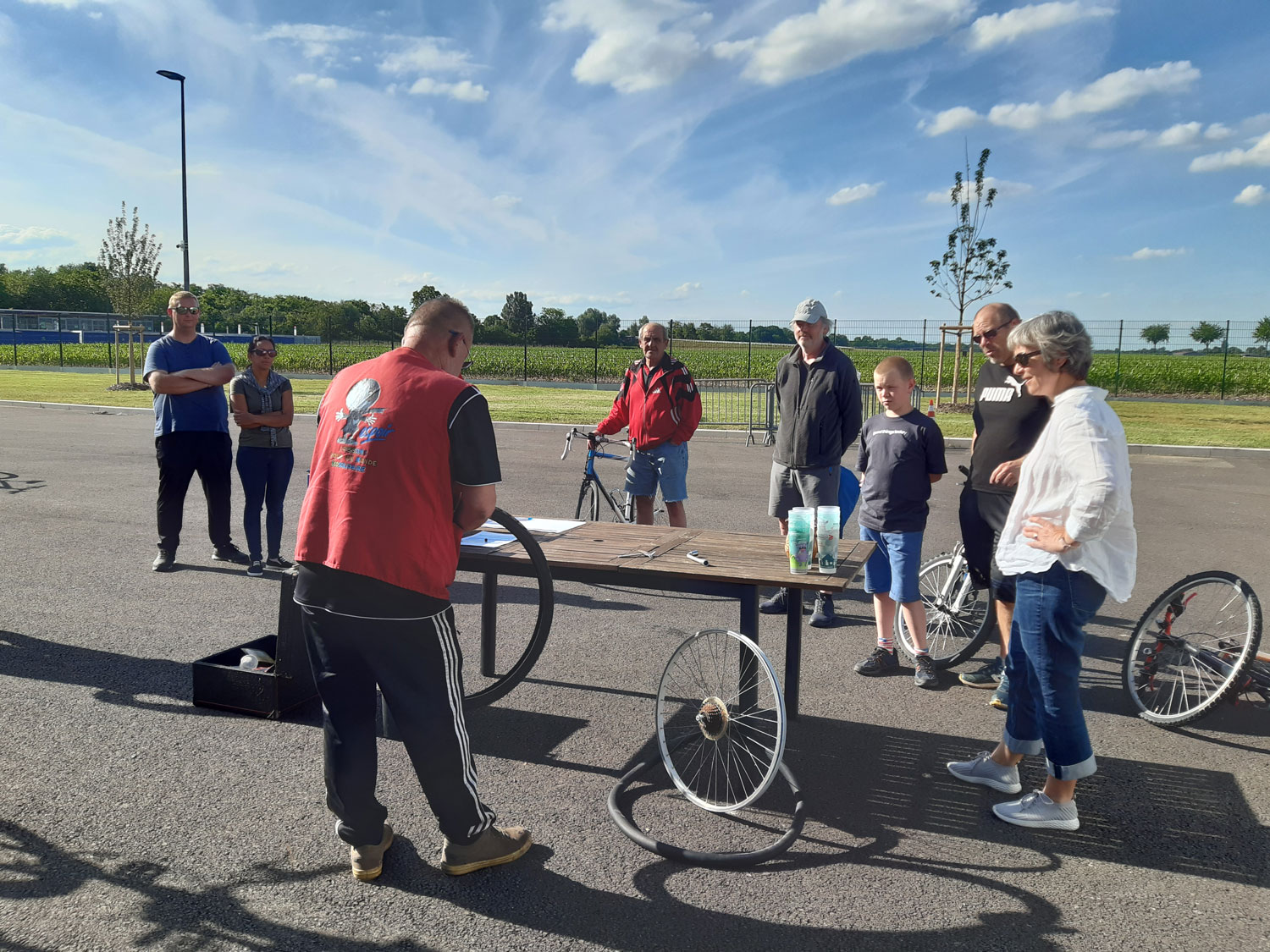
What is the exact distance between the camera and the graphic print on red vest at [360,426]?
109 inches

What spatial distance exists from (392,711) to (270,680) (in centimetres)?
164

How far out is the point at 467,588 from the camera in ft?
22.7

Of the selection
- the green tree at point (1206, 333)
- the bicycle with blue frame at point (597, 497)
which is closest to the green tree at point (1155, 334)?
the green tree at point (1206, 333)

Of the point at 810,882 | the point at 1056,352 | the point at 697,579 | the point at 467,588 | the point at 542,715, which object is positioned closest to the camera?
the point at 810,882

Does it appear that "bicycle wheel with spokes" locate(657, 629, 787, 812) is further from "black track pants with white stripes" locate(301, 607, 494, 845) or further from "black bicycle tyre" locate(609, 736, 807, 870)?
"black track pants with white stripes" locate(301, 607, 494, 845)

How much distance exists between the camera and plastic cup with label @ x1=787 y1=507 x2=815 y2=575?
3.71 m

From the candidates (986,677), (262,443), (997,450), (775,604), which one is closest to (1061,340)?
(997,450)

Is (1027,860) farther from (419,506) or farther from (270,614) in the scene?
(270,614)

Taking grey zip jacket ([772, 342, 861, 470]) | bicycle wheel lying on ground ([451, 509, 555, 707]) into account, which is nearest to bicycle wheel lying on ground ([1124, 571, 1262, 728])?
grey zip jacket ([772, 342, 861, 470])

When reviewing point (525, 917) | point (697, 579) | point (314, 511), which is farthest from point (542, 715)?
point (314, 511)

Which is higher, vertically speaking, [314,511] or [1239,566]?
[314,511]

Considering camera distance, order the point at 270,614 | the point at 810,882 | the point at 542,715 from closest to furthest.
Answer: the point at 810,882, the point at 542,715, the point at 270,614

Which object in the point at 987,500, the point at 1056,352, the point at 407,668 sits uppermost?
the point at 1056,352

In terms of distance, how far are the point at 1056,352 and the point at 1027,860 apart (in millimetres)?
1833
